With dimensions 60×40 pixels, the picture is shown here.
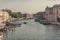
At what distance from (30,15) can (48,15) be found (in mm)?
17024

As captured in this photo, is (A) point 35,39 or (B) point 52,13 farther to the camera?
(B) point 52,13

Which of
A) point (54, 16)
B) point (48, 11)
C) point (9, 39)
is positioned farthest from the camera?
point (48, 11)

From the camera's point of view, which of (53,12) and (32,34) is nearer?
(32,34)

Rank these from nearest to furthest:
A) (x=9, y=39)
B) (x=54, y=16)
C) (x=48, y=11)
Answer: (x=9, y=39) → (x=54, y=16) → (x=48, y=11)

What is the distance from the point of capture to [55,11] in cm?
3628

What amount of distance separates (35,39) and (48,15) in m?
24.3

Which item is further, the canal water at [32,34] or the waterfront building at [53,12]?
the waterfront building at [53,12]

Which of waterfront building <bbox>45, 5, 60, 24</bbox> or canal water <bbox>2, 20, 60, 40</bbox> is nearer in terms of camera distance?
canal water <bbox>2, 20, 60, 40</bbox>

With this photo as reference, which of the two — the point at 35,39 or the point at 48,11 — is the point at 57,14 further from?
the point at 35,39

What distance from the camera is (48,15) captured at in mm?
37062

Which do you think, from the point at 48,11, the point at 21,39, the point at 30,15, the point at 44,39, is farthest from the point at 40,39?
the point at 30,15

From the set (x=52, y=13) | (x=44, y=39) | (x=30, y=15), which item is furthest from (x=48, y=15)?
(x=44, y=39)

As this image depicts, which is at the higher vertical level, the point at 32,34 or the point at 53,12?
the point at 53,12

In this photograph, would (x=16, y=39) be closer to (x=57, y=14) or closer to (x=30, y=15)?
(x=57, y=14)
